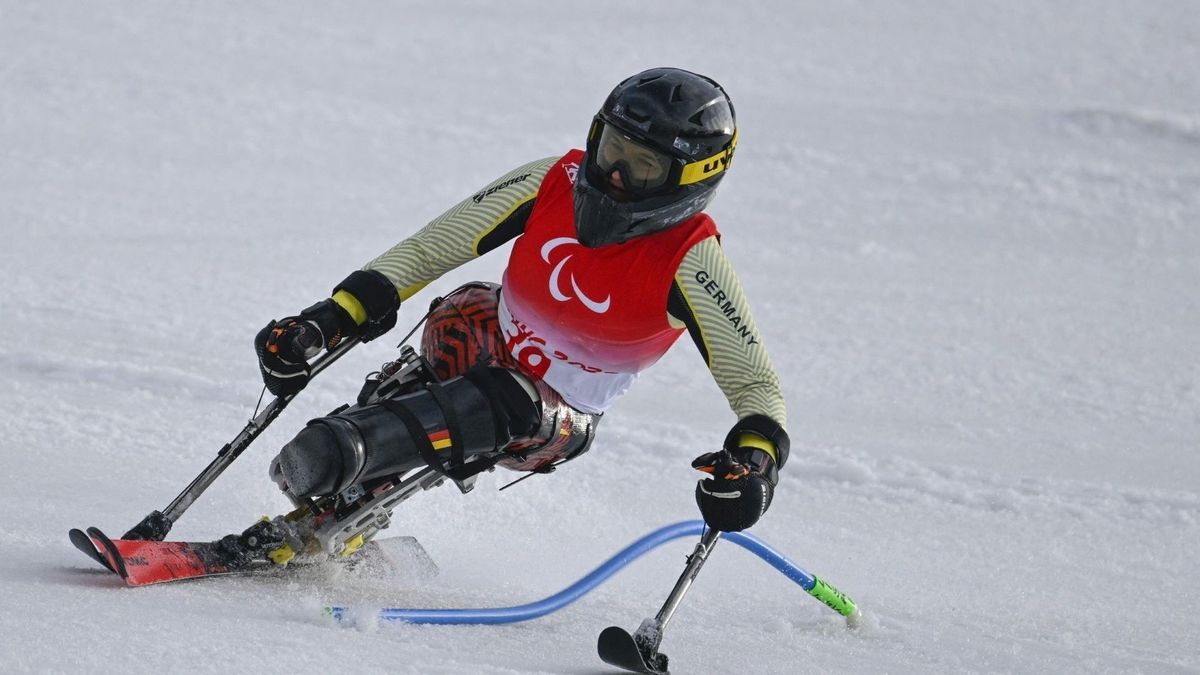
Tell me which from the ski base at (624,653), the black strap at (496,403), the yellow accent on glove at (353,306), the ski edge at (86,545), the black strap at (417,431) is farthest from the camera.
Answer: the yellow accent on glove at (353,306)

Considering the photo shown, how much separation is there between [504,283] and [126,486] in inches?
73.0

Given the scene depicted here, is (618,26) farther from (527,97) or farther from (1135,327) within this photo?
(1135,327)

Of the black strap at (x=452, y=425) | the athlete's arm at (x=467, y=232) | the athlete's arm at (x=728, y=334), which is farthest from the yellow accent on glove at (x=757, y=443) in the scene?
the athlete's arm at (x=467, y=232)

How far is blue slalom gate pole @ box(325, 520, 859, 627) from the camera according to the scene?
12.4 feet

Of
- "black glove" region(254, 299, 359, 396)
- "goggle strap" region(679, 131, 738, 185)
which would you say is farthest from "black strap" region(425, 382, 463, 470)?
"goggle strap" region(679, 131, 738, 185)

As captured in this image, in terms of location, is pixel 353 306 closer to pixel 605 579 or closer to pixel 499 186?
pixel 499 186

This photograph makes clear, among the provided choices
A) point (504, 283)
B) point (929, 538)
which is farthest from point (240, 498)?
point (929, 538)

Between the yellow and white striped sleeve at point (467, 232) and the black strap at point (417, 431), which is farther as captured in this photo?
the yellow and white striped sleeve at point (467, 232)

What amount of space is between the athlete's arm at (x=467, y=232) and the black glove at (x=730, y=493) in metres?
1.09

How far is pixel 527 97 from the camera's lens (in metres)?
12.6

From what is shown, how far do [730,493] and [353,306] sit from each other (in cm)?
136

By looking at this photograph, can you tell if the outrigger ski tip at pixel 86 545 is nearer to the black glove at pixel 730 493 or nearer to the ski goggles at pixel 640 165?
the black glove at pixel 730 493

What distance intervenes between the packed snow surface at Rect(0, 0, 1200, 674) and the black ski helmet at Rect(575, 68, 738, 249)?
1.24 meters

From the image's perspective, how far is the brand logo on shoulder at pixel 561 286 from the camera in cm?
391
